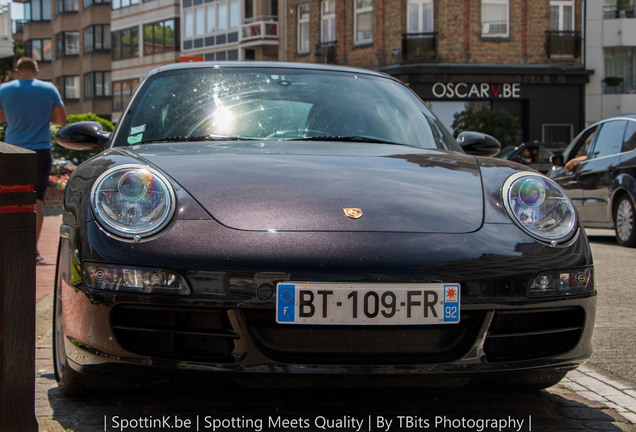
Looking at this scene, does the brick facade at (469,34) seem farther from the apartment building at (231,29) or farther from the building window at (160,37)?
→ the building window at (160,37)

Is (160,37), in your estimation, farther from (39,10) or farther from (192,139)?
(192,139)

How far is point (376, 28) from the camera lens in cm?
3581

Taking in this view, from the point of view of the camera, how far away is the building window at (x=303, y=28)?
41062 millimetres

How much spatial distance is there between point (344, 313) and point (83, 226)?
0.89m

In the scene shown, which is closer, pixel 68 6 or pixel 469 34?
pixel 469 34

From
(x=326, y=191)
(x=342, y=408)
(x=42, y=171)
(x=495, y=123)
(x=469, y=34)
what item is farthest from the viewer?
(x=469, y=34)

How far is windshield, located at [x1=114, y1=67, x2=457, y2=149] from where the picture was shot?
397cm

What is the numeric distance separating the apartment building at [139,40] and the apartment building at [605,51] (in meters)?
26.8

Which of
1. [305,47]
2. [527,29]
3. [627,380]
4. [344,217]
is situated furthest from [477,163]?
[305,47]

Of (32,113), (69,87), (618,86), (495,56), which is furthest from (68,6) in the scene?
(32,113)

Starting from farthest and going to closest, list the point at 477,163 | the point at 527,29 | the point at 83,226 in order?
the point at 527,29 → the point at 477,163 → the point at 83,226

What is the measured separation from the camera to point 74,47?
211 feet

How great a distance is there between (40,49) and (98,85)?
10108 millimetres

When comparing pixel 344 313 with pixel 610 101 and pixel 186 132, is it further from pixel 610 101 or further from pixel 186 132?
pixel 610 101
